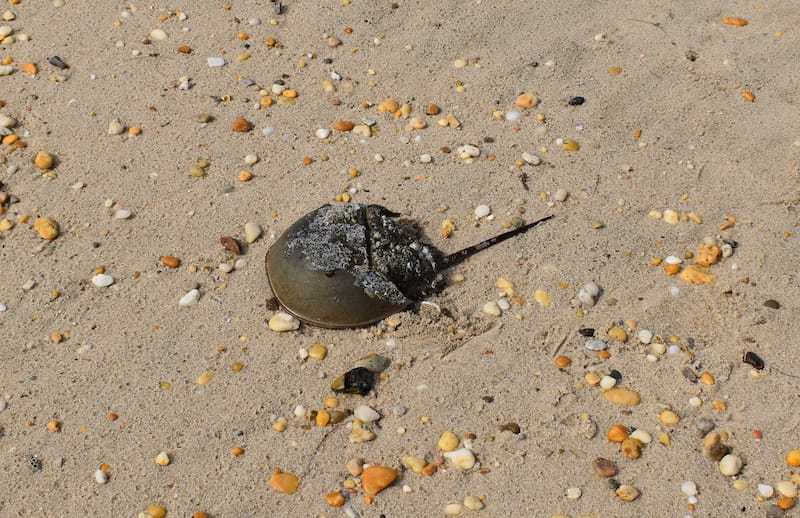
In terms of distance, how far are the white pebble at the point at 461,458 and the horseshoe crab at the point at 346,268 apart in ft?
1.92

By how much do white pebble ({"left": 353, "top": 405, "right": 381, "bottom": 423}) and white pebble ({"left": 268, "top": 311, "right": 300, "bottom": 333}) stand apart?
429 mm

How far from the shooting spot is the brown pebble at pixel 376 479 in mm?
2568

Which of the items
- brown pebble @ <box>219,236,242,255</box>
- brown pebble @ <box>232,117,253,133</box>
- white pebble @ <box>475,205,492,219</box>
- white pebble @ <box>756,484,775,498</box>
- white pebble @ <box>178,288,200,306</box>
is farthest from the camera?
brown pebble @ <box>232,117,253,133</box>

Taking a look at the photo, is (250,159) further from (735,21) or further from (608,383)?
(735,21)

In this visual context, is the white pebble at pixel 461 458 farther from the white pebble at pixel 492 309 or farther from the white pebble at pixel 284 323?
the white pebble at pixel 284 323

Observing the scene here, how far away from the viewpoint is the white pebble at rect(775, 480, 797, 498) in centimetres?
254

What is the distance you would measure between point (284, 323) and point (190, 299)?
410 mm

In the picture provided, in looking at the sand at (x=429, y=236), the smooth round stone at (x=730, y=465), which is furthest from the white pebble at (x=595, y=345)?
the smooth round stone at (x=730, y=465)

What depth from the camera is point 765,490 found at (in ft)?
8.35

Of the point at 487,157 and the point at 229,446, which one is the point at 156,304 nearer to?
the point at 229,446

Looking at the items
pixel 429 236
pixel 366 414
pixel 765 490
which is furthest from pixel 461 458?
pixel 429 236

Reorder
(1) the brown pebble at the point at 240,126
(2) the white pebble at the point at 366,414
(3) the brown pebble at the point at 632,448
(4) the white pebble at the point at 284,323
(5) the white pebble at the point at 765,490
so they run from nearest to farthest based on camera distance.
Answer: (5) the white pebble at the point at 765,490 < (3) the brown pebble at the point at 632,448 < (2) the white pebble at the point at 366,414 < (4) the white pebble at the point at 284,323 < (1) the brown pebble at the point at 240,126

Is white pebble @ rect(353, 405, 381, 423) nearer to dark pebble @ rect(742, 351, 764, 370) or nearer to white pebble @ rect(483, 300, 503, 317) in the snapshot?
white pebble @ rect(483, 300, 503, 317)

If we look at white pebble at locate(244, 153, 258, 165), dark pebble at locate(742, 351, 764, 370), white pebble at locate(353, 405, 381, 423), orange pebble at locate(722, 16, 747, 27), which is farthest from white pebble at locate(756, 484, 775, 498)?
orange pebble at locate(722, 16, 747, 27)
